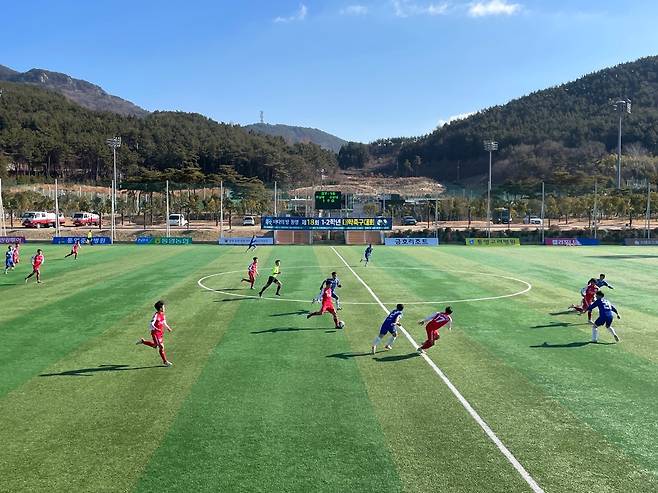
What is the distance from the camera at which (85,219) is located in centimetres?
9562

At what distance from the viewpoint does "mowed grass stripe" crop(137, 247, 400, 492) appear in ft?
30.1

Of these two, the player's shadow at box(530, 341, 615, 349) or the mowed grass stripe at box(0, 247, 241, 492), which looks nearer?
the mowed grass stripe at box(0, 247, 241, 492)

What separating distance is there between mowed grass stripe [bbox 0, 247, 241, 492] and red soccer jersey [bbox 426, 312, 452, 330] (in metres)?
6.98

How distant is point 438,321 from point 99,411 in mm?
9635

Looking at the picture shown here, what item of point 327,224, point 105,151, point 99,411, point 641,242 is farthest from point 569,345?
point 105,151

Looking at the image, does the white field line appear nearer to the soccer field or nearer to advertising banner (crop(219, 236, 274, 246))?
the soccer field

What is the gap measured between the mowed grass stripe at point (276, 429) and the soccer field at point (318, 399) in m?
0.05

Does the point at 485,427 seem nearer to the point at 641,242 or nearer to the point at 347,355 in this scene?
the point at 347,355

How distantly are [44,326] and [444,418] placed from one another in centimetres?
1620

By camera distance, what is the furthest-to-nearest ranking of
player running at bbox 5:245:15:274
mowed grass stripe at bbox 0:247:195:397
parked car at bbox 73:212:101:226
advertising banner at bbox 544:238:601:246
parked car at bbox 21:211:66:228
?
parked car at bbox 73:212:101:226 < parked car at bbox 21:211:66:228 < advertising banner at bbox 544:238:601:246 < player running at bbox 5:245:15:274 < mowed grass stripe at bbox 0:247:195:397

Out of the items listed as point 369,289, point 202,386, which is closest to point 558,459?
point 202,386

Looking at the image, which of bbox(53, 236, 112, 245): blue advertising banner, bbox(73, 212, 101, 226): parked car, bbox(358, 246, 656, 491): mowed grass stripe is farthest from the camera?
bbox(73, 212, 101, 226): parked car

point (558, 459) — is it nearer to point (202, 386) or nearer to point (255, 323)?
point (202, 386)

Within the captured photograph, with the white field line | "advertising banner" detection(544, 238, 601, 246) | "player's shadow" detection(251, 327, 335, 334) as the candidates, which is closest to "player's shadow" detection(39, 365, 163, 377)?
"player's shadow" detection(251, 327, 335, 334)
